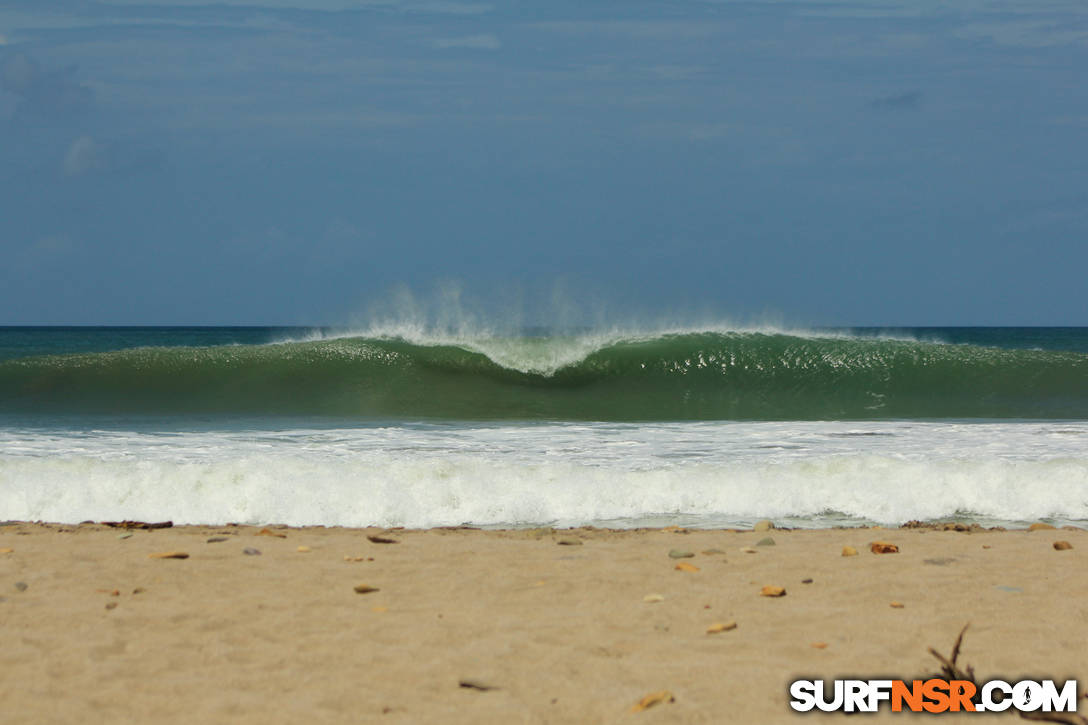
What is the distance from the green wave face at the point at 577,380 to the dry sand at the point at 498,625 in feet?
26.7

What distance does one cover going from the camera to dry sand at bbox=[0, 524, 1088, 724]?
2.76 meters

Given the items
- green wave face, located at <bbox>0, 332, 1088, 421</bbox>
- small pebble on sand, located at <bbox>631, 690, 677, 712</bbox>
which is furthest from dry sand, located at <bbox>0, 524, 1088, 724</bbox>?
green wave face, located at <bbox>0, 332, 1088, 421</bbox>

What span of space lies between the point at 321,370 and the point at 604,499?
10.8 meters

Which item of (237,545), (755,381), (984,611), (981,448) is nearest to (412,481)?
(237,545)

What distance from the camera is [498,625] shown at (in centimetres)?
348

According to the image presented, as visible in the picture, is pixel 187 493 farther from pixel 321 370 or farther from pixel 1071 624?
pixel 321 370

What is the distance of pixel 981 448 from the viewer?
8.62 metres

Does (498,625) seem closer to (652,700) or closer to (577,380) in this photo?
(652,700)

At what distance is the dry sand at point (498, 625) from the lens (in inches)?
109

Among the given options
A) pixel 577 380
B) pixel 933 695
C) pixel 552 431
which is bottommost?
pixel 933 695

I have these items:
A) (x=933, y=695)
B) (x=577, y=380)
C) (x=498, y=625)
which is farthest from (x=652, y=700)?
(x=577, y=380)

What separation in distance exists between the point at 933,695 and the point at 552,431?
307 inches

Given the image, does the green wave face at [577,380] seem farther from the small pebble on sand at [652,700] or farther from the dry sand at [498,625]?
the small pebble on sand at [652,700]

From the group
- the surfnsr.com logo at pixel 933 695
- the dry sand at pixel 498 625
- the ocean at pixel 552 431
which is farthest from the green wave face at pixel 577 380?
the surfnsr.com logo at pixel 933 695
